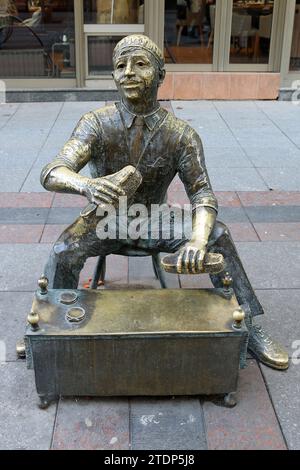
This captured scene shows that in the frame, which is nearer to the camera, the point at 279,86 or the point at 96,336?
the point at 96,336

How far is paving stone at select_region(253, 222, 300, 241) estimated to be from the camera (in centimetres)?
501

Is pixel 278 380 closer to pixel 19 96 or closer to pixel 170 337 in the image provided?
pixel 170 337

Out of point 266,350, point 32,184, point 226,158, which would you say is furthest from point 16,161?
point 266,350

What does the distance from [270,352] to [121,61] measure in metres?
1.85

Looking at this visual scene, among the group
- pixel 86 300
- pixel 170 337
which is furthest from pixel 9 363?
pixel 170 337

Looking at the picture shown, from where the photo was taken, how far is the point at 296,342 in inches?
143

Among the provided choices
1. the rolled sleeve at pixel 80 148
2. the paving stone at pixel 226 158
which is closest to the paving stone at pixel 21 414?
the rolled sleeve at pixel 80 148

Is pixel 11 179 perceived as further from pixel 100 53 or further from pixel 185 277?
pixel 100 53

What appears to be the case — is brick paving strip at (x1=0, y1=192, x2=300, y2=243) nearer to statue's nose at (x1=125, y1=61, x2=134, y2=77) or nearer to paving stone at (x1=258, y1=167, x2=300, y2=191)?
paving stone at (x1=258, y1=167, x2=300, y2=191)

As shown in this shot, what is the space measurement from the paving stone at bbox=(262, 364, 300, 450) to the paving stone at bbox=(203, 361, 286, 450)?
0.04 metres

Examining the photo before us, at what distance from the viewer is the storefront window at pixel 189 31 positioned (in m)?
9.02

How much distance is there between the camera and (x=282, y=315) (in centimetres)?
390

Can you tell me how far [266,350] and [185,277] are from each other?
3.71 feet

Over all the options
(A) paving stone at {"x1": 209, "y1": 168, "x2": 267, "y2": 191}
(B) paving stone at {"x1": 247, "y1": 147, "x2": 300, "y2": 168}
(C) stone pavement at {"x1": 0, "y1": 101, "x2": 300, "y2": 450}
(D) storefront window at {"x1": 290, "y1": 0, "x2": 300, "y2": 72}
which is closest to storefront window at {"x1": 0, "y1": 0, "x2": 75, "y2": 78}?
(C) stone pavement at {"x1": 0, "y1": 101, "x2": 300, "y2": 450}
